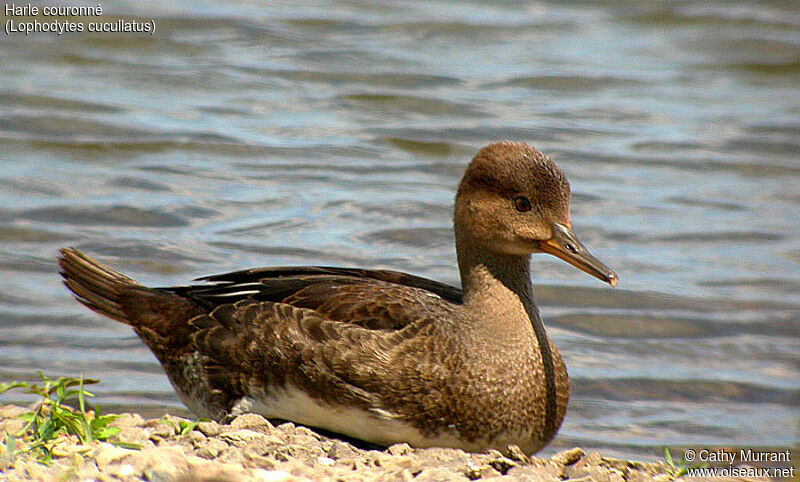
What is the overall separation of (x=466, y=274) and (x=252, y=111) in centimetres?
614

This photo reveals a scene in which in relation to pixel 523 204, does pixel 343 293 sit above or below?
below

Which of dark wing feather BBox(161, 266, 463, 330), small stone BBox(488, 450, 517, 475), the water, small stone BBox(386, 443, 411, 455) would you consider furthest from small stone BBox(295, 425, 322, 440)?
the water

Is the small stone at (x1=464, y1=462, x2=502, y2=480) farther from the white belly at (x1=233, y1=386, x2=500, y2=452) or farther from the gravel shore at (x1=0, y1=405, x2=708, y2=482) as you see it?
the white belly at (x1=233, y1=386, x2=500, y2=452)

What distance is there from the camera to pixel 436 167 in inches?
406

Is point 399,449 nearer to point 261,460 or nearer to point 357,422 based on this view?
point 357,422

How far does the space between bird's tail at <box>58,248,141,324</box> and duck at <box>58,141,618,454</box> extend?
0.48 meters

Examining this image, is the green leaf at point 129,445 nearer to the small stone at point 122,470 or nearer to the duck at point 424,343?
the small stone at point 122,470

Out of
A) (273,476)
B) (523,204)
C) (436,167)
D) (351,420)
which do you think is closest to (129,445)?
(273,476)

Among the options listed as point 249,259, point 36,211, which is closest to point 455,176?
point 249,259

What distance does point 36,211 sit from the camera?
880 centimetres

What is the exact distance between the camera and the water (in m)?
7.16

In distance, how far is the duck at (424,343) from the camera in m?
5.11

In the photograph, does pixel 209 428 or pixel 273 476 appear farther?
pixel 209 428

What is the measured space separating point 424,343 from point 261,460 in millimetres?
1049
